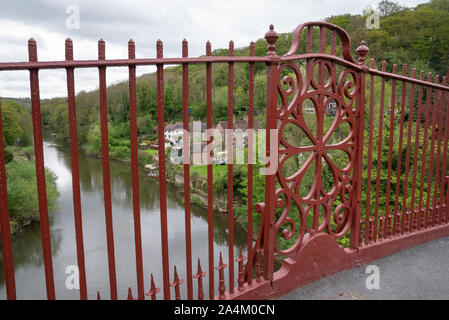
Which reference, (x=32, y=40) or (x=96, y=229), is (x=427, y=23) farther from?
(x=32, y=40)

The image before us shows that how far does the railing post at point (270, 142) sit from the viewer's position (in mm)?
2262

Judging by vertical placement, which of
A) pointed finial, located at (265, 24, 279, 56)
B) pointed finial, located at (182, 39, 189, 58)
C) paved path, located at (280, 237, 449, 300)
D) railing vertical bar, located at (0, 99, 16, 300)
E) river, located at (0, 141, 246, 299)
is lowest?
river, located at (0, 141, 246, 299)

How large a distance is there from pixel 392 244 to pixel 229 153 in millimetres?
1999

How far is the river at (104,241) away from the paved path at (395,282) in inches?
346

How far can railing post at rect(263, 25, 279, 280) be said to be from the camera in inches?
89.0

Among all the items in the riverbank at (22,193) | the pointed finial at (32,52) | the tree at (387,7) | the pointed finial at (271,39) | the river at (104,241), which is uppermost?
the tree at (387,7)

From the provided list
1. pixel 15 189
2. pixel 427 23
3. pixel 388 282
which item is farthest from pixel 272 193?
pixel 427 23

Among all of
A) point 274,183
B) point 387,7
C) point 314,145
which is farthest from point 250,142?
point 387,7

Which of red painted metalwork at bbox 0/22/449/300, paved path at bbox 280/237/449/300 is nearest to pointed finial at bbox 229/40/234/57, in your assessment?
red painted metalwork at bbox 0/22/449/300

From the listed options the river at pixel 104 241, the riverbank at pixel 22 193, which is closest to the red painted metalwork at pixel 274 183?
the river at pixel 104 241

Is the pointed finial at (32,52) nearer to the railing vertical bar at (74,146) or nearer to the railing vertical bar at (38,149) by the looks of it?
the railing vertical bar at (38,149)

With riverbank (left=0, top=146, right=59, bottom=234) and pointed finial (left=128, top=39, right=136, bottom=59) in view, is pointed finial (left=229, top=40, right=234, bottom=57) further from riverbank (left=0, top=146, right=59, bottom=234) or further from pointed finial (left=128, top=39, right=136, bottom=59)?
riverbank (left=0, top=146, right=59, bottom=234)

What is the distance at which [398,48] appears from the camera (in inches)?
1053

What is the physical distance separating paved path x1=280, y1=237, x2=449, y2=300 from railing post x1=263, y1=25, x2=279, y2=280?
39 cm
